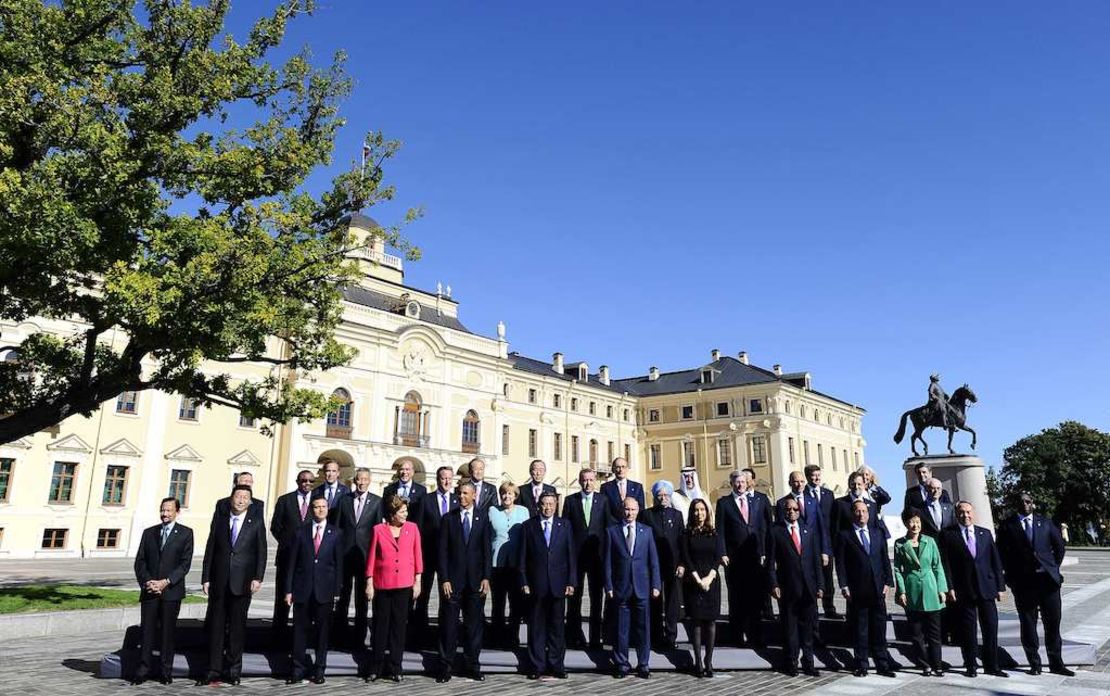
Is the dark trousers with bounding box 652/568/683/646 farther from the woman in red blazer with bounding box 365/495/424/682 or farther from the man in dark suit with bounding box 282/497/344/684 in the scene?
the man in dark suit with bounding box 282/497/344/684

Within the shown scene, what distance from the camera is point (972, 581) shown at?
7934 millimetres

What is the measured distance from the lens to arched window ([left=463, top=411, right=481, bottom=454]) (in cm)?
4016

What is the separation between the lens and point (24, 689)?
21.7ft

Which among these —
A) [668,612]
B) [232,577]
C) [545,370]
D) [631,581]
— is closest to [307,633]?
[232,577]

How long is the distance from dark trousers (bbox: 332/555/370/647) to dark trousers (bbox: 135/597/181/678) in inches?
70.8

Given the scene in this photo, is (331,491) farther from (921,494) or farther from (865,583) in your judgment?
(921,494)

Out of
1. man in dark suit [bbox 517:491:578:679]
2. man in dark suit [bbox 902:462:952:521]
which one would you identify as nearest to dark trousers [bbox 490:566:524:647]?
man in dark suit [bbox 517:491:578:679]

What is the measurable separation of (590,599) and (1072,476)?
58737mm

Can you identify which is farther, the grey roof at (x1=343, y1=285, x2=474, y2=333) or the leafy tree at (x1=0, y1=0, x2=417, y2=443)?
the grey roof at (x1=343, y1=285, x2=474, y2=333)

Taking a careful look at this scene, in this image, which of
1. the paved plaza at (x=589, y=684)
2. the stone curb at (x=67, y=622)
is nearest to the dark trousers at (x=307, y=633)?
the paved plaza at (x=589, y=684)

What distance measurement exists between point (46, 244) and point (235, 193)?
3.41m

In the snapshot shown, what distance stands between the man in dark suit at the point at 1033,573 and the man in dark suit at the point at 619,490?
4.35m

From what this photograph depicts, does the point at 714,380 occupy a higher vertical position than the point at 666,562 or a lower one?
higher

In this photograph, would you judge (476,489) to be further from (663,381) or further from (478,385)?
(663,381)
